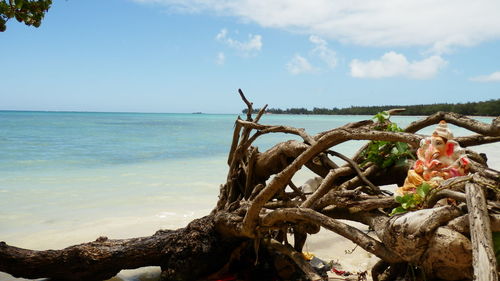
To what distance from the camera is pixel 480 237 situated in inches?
80.7

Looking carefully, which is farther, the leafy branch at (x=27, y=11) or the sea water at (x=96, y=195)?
the sea water at (x=96, y=195)

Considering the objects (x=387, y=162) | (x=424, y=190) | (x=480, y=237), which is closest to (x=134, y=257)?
(x=387, y=162)

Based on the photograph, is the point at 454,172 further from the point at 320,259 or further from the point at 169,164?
the point at 169,164

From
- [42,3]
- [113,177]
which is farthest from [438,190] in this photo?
[113,177]

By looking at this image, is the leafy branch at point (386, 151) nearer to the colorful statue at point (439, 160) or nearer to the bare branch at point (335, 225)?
the colorful statue at point (439, 160)

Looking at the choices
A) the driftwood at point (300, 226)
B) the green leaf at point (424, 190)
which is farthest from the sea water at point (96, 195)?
the green leaf at point (424, 190)

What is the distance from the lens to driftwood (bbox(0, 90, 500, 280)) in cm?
242

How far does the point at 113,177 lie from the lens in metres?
11.8

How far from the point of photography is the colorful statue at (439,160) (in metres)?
2.82

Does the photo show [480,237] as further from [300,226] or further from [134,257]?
[134,257]

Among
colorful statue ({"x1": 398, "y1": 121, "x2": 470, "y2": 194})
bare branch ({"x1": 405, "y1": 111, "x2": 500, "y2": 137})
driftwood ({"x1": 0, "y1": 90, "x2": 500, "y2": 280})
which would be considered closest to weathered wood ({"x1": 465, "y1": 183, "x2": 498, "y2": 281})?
driftwood ({"x1": 0, "y1": 90, "x2": 500, "y2": 280})

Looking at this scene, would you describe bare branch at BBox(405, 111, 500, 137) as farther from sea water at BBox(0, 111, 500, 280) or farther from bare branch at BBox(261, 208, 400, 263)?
sea water at BBox(0, 111, 500, 280)

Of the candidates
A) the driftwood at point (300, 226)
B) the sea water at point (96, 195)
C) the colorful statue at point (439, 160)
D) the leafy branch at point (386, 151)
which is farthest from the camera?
the sea water at point (96, 195)

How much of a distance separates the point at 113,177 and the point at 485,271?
Result: 10.9 m
